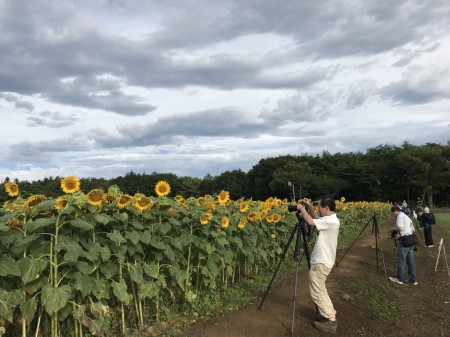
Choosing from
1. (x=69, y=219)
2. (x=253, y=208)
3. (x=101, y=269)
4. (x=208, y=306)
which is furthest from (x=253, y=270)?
(x=69, y=219)

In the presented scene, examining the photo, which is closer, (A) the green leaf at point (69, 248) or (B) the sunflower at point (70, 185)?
(A) the green leaf at point (69, 248)

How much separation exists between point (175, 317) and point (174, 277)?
0.60 meters

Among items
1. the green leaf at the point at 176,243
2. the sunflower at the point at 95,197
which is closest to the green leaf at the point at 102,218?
the sunflower at the point at 95,197

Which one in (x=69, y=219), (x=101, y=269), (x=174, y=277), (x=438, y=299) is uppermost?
(x=69, y=219)

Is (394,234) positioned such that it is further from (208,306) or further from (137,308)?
(137,308)

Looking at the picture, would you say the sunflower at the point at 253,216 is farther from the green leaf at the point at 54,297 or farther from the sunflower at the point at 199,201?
the green leaf at the point at 54,297

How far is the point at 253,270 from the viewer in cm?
884

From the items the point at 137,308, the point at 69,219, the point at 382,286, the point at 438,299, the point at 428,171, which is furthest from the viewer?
the point at 428,171


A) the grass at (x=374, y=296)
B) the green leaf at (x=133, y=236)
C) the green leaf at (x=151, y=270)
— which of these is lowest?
the grass at (x=374, y=296)

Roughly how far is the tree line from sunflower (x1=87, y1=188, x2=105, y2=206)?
139 ft

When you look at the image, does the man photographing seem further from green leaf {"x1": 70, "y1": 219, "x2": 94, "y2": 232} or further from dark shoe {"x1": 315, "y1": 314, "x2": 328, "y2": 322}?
green leaf {"x1": 70, "y1": 219, "x2": 94, "y2": 232}

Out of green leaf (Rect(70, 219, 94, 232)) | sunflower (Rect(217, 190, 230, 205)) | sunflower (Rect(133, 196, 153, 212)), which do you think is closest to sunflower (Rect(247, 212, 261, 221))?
sunflower (Rect(217, 190, 230, 205))

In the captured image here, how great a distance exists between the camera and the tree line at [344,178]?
58125mm

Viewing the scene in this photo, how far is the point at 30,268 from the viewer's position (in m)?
3.90
